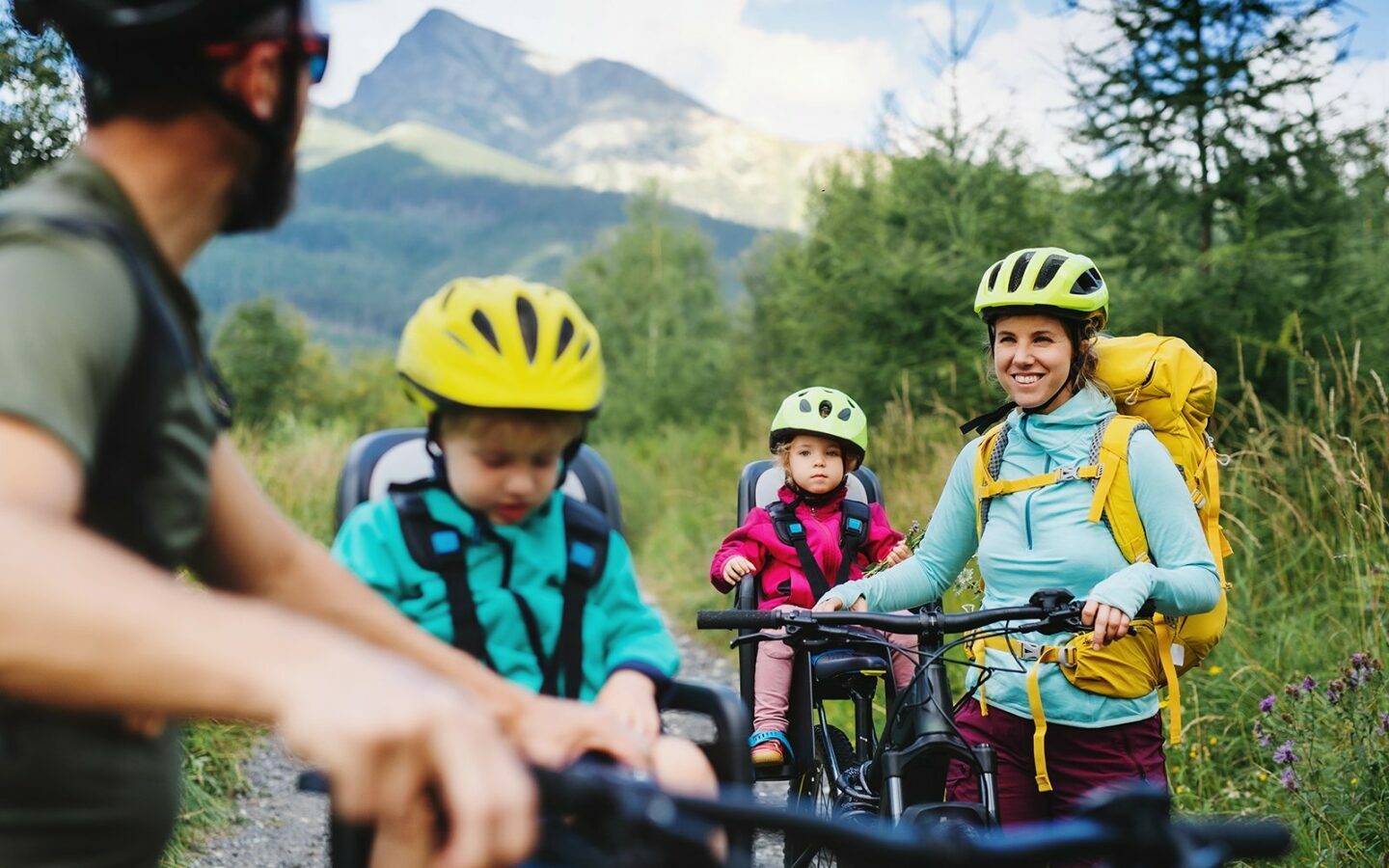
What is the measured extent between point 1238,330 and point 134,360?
921 centimetres

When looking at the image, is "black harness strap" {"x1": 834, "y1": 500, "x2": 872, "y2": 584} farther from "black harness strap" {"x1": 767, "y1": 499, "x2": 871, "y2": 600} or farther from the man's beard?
the man's beard

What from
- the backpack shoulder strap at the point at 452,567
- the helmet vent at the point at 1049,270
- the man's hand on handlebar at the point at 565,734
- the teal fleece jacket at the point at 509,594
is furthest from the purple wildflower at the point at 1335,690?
the man's hand on handlebar at the point at 565,734

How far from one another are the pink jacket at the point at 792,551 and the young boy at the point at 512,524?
261cm

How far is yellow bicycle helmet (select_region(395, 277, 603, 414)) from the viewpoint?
1881mm

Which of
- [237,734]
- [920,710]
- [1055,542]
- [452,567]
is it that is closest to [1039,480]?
[1055,542]

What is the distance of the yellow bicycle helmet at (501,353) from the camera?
188cm

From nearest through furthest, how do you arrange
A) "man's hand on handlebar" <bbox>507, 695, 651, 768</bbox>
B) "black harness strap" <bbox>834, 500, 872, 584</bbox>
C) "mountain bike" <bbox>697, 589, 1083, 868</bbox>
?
"man's hand on handlebar" <bbox>507, 695, 651, 768</bbox>
"mountain bike" <bbox>697, 589, 1083, 868</bbox>
"black harness strap" <bbox>834, 500, 872, 584</bbox>

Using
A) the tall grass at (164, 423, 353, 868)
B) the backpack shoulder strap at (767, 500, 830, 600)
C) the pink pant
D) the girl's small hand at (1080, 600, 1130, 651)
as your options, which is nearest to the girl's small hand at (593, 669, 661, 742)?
the girl's small hand at (1080, 600, 1130, 651)

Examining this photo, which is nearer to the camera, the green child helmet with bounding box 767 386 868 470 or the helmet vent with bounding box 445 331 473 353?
the helmet vent with bounding box 445 331 473 353

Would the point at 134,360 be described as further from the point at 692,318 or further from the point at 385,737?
the point at 692,318

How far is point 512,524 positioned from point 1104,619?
5.04 feet

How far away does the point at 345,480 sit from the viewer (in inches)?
104

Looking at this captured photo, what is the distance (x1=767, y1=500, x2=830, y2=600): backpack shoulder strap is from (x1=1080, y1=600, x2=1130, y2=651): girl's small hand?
6.65ft

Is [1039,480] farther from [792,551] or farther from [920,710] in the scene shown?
[792,551]
